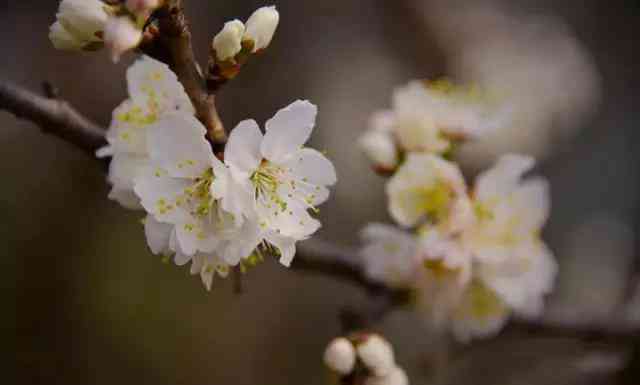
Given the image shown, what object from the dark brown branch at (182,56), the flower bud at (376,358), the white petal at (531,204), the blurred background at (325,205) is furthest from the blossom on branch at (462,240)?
the blurred background at (325,205)

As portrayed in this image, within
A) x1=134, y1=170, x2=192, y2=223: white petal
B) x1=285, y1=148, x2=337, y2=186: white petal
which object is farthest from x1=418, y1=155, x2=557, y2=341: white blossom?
x1=134, y1=170, x2=192, y2=223: white petal

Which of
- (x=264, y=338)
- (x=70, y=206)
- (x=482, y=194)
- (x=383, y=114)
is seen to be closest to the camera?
(x=482, y=194)

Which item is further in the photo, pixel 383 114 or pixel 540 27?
pixel 540 27

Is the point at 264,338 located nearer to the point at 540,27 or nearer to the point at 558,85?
the point at 558,85

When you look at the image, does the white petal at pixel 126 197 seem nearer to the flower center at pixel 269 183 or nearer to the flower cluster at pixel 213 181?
the flower cluster at pixel 213 181

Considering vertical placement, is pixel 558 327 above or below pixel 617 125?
below

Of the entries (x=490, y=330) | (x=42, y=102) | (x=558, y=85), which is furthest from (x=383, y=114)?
(x=558, y=85)

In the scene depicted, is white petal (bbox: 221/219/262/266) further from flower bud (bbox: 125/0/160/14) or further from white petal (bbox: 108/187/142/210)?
flower bud (bbox: 125/0/160/14)
